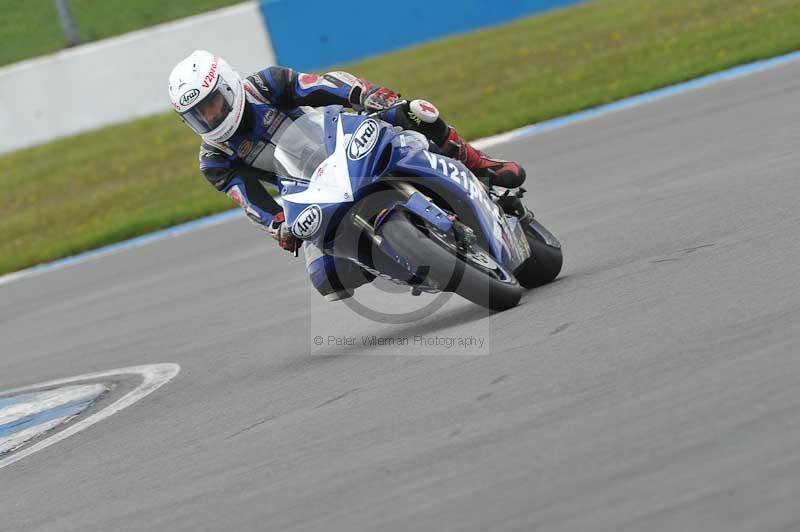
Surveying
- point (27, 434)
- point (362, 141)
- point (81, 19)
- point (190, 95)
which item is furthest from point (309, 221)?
point (81, 19)

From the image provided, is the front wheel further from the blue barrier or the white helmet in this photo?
the blue barrier

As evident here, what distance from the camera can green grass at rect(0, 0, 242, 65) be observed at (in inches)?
961

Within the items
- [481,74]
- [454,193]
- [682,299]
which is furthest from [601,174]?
[481,74]

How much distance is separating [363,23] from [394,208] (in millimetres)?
17358

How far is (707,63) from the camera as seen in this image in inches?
574

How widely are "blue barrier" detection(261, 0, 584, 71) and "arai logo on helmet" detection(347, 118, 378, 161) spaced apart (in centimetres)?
1579

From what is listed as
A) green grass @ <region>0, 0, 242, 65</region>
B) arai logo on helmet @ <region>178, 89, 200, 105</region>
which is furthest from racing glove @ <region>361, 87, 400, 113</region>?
green grass @ <region>0, 0, 242, 65</region>

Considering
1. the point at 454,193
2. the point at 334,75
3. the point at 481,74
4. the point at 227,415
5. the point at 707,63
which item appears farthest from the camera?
the point at 481,74

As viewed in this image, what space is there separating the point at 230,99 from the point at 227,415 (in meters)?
1.60

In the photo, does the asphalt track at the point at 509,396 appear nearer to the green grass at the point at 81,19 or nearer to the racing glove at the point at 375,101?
the racing glove at the point at 375,101

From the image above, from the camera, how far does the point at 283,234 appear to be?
614 cm

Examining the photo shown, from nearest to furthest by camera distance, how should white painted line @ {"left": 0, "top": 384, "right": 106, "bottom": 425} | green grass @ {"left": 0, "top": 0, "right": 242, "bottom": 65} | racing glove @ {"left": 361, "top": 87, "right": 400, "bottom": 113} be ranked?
1. racing glove @ {"left": 361, "top": 87, "right": 400, "bottom": 113}
2. white painted line @ {"left": 0, "top": 384, "right": 106, "bottom": 425}
3. green grass @ {"left": 0, "top": 0, "right": 242, "bottom": 65}

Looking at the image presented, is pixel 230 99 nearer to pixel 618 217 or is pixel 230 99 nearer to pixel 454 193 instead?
pixel 454 193

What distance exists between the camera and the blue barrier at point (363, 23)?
21.7 metres
